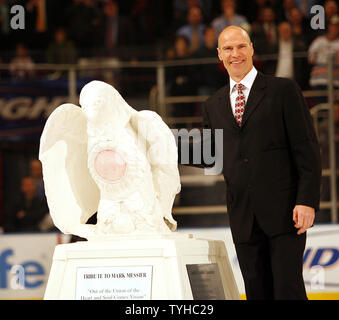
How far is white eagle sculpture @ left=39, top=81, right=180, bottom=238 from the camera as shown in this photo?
13.2 ft

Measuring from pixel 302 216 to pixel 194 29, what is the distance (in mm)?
5768

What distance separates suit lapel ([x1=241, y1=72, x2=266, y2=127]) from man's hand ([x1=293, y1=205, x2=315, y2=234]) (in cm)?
46

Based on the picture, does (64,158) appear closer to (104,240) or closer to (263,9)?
(104,240)

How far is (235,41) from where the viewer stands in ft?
12.0

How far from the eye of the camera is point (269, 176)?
3627 millimetres

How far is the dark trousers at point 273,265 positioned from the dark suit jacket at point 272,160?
48 millimetres

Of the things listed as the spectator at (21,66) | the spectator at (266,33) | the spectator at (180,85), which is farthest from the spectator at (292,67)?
the spectator at (21,66)

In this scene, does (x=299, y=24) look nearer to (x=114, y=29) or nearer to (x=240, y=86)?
(x=114, y=29)

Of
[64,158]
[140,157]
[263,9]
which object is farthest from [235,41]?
[263,9]

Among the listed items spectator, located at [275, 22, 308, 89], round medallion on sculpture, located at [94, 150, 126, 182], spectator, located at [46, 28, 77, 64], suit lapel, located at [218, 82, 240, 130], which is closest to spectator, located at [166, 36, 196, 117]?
spectator, located at [275, 22, 308, 89]

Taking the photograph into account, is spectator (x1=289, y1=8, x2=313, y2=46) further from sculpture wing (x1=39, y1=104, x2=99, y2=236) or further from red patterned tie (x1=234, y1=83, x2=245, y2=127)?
red patterned tie (x1=234, y1=83, x2=245, y2=127)

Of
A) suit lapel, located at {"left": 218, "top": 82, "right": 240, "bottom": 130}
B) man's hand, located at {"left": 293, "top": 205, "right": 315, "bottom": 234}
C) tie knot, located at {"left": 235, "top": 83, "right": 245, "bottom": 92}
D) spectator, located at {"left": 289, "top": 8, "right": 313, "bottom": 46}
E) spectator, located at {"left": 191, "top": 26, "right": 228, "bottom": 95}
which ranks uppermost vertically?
spectator, located at {"left": 289, "top": 8, "right": 313, "bottom": 46}

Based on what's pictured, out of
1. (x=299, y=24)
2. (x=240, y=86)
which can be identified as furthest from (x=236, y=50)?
(x=299, y=24)
